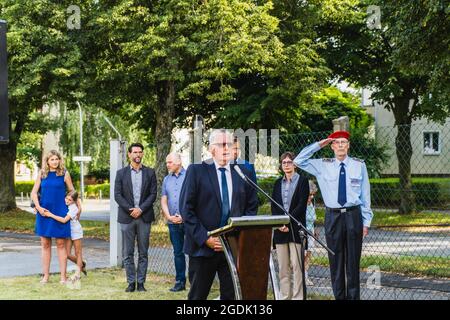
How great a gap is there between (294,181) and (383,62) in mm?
20343

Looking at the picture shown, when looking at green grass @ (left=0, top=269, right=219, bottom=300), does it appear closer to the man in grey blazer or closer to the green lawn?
the man in grey blazer

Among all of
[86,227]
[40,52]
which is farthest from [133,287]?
[86,227]

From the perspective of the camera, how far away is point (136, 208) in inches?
427

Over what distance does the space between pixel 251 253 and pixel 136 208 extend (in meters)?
5.01

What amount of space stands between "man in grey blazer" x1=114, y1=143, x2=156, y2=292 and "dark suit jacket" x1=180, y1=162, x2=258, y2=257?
393 cm

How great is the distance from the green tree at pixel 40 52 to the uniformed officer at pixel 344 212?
47.3 ft

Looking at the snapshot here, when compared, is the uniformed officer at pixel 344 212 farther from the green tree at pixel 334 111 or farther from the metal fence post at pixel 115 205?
the green tree at pixel 334 111

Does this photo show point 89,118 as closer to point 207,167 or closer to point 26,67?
point 26,67

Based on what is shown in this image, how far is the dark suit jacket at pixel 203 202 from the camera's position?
696 centimetres

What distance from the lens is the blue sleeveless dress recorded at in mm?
11477

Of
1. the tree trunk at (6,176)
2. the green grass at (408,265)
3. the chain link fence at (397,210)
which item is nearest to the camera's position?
the chain link fence at (397,210)

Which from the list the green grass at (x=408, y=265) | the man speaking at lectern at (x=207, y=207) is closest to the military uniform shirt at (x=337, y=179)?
the man speaking at lectern at (x=207, y=207)

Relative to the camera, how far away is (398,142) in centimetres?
1027
